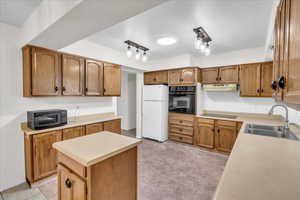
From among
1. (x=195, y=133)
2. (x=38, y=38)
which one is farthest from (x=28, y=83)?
(x=195, y=133)

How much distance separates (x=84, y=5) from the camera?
1142mm

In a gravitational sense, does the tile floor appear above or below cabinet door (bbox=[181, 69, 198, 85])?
below

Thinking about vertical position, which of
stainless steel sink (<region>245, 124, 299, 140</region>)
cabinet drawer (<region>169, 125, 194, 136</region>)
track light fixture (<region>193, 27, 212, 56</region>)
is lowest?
cabinet drawer (<region>169, 125, 194, 136</region>)

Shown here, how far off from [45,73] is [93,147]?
1785 mm

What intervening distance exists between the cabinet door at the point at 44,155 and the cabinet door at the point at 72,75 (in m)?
0.77

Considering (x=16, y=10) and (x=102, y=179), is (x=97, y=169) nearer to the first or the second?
(x=102, y=179)

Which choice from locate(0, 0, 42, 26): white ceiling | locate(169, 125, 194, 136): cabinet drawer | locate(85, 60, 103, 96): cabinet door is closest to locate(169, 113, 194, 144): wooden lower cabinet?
locate(169, 125, 194, 136): cabinet drawer

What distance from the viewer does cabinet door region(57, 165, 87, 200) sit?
3.59ft

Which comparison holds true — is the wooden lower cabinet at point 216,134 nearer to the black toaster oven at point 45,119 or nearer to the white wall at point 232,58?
the white wall at point 232,58

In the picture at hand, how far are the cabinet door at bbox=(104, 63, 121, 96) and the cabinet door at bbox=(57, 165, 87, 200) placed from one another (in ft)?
6.64

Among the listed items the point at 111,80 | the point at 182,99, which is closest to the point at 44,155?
the point at 111,80

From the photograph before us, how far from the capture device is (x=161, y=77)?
13.8 ft

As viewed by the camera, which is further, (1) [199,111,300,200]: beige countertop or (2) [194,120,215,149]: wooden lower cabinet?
(2) [194,120,215,149]: wooden lower cabinet

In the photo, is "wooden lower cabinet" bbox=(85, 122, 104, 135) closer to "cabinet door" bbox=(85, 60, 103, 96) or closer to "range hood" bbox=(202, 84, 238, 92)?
"cabinet door" bbox=(85, 60, 103, 96)
